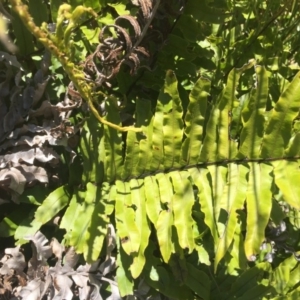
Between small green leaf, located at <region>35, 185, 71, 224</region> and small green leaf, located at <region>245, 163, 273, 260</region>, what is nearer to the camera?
small green leaf, located at <region>245, 163, 273, 260</region>

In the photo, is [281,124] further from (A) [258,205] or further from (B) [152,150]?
(B) [152,150]

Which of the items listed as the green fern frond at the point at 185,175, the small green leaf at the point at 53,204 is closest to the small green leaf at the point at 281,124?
the green fern frond at the point at 185,175

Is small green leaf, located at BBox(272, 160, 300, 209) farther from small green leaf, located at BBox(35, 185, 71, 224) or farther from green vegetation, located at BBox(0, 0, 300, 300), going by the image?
small green leaf, located at BBox(35, 185, 71, 224)

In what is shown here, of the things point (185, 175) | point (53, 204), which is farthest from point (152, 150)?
point (53, 204)

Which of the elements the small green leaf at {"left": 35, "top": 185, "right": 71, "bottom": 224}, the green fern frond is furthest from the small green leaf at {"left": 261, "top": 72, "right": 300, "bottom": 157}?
the small green leaf at {"left": 35, "top": 185, "right": 71, "bottom": 224}

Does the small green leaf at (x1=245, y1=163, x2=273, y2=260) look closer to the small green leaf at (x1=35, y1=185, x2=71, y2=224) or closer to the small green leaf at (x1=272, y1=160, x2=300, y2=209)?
the small green leaf at (x1=272, y1=160, x2=300, y2=209)

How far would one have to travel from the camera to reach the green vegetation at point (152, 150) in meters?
1.04

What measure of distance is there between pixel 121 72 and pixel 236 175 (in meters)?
0.46

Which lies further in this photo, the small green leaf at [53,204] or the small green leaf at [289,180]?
the small green leaf at [53,204]

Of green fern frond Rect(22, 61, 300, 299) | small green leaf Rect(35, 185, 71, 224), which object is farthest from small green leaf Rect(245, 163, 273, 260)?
small green leaf Rect(35, 185, 71, 224)

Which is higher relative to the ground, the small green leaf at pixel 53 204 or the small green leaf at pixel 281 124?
the small green leaf at pixel 281 124

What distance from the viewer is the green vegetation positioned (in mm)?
1039

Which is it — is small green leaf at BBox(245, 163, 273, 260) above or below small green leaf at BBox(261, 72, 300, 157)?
below

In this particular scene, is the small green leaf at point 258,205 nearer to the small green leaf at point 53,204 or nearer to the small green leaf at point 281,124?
the small green leaf at point 281,124
